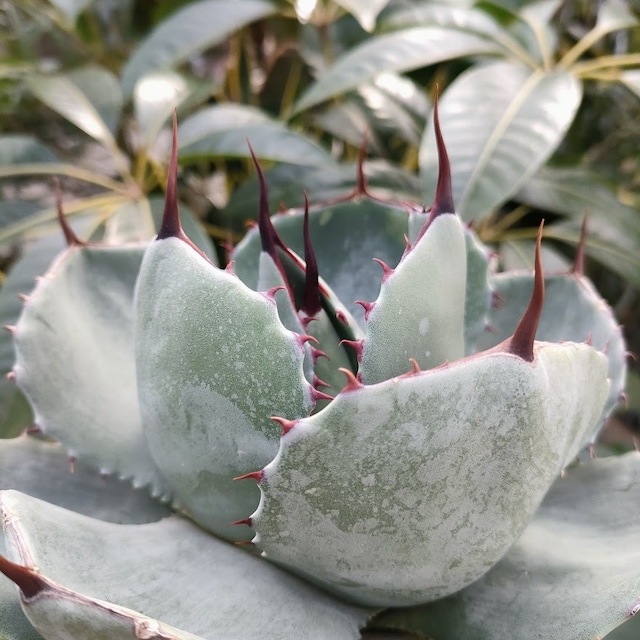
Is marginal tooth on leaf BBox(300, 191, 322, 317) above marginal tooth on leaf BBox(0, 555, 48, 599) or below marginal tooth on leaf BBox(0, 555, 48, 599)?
above

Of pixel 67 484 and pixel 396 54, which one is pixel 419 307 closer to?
pixel 67 484

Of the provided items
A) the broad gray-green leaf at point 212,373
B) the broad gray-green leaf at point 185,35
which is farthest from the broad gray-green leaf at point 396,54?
the broad gray-green leaf at point 212,373

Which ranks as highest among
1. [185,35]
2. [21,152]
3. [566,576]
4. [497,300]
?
[185,35]

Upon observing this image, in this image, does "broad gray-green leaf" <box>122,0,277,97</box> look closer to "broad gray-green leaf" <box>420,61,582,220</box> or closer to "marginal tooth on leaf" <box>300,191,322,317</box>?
"broad gray-green leaf" <box>420,61,582,220</box>

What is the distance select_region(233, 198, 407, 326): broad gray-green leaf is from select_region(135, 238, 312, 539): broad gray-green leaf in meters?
0.17

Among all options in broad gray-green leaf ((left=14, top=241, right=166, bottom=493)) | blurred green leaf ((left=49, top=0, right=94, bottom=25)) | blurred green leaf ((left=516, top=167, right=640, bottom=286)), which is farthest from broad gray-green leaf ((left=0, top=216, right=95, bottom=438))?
blurred green leaf ((left=516, top=167, right=640, bottom=286))

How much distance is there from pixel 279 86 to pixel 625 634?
1.00 metres

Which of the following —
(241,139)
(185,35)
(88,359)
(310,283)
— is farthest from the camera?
(185,35)

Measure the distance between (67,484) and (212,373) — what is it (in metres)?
0.21

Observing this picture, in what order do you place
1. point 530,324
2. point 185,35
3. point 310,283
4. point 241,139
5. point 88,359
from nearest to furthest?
point 530,324, point 310,283, point 88,359, point 241,139, point 185,35

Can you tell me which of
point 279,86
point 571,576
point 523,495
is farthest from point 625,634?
point 279,86

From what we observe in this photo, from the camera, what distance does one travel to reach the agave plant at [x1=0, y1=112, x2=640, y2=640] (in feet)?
1.04

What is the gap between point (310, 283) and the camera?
1.33ft

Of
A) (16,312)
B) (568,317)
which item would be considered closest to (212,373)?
(568,317)
